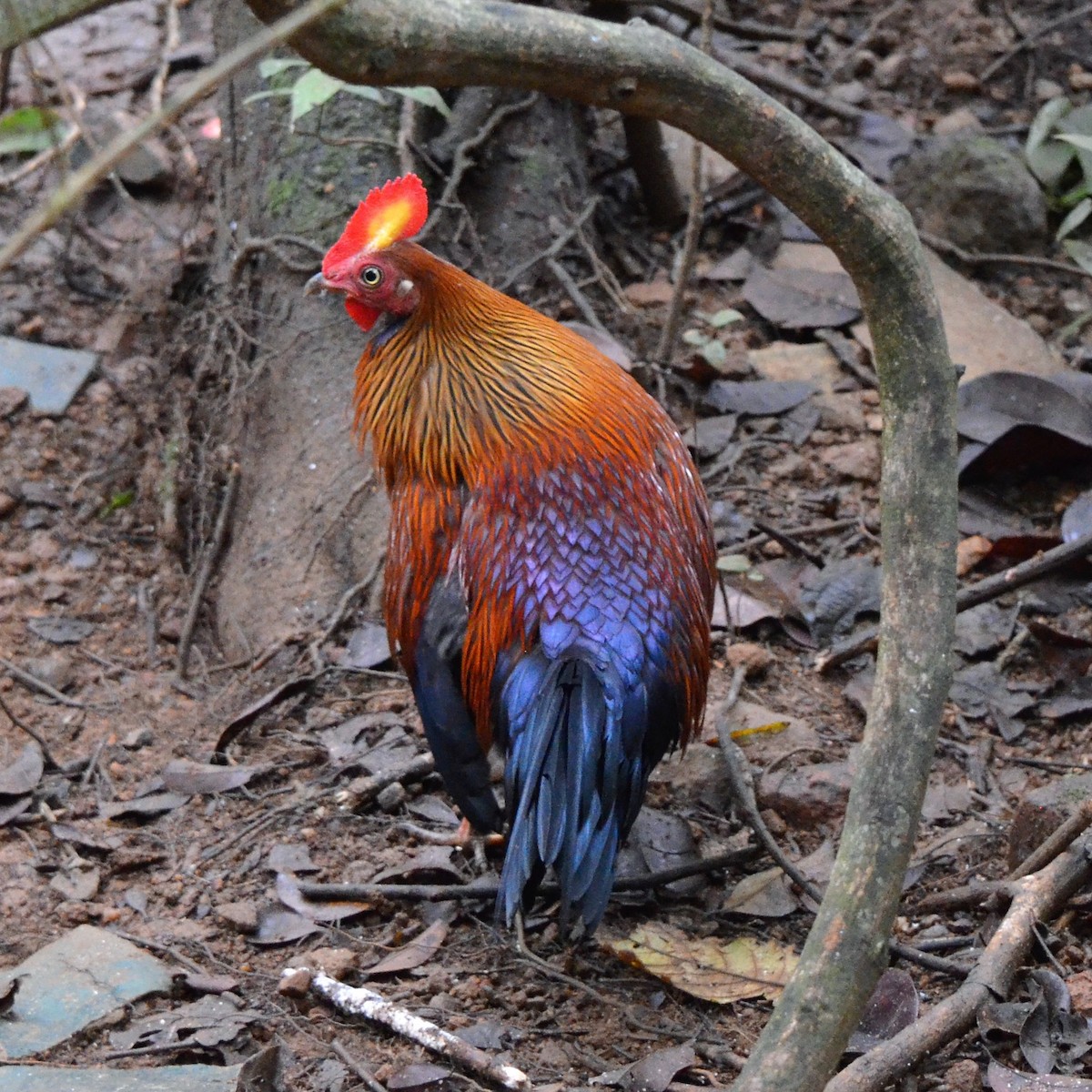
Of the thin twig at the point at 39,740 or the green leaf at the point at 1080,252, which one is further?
the green leaf at the point at 1080,252

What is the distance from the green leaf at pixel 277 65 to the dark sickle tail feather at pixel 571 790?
2.25 meters

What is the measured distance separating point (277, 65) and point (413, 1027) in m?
2.90

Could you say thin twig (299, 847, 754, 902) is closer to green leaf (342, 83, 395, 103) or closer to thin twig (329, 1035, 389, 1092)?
thin twig (329, 1035, 389, 1092)

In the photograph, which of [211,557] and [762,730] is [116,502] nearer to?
[211,557]

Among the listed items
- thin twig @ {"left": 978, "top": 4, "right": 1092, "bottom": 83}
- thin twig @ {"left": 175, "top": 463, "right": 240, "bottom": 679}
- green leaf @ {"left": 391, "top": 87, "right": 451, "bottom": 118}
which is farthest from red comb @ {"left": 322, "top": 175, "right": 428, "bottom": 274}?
thin twig @ {"left": 978, "top": 4, "right": 1092, "bottom": 83}

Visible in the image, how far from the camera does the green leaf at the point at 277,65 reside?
4.21m

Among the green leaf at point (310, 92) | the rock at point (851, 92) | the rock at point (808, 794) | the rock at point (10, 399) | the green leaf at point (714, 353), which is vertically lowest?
the rock at point (808, 794)

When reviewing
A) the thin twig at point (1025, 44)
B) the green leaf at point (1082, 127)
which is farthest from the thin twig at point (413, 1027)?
the thin twig at point (1025, 44)

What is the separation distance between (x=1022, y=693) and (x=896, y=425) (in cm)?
177

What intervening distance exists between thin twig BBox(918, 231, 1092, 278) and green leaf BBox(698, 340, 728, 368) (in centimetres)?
112

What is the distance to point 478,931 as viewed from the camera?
333cm

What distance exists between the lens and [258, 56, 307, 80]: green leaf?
421 centimetres

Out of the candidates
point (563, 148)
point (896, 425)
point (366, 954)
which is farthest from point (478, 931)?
point (563, 148)

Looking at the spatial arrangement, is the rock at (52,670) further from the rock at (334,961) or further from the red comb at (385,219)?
the red comb at (385,219)
